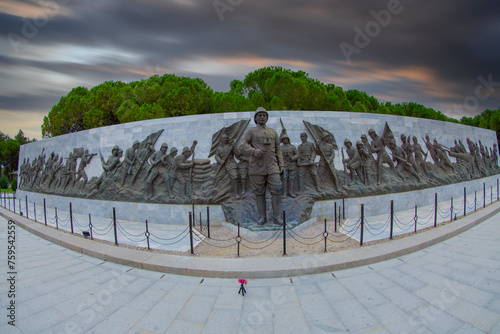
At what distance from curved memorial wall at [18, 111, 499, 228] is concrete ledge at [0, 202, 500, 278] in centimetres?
245

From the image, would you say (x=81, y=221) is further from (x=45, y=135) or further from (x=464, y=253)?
(x=45, y=135)

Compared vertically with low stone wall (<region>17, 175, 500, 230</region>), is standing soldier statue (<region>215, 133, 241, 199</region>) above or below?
above

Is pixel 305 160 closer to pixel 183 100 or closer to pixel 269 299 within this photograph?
Answer: pixel 269 299

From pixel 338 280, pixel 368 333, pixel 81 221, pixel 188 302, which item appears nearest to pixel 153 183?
pixel 81 221

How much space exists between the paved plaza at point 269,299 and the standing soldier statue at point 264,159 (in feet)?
7.87

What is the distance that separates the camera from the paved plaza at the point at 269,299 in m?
3.54

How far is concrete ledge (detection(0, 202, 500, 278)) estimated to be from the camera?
5.16 meters

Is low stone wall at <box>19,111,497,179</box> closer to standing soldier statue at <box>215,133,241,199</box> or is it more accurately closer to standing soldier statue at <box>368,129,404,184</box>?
standing soldier statue at <box>368,129,404,184</box>

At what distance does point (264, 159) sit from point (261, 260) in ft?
9.98

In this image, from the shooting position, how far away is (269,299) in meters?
4.27

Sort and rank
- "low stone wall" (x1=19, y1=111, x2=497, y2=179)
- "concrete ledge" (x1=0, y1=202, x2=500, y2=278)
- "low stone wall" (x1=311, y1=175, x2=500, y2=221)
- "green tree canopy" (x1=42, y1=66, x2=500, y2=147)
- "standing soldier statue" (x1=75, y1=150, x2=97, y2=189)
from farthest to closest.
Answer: "green tree canopy" (x1=42, y1=66, x2=500, y2=147)
"standing soldier statue" (x1=75, y1=150, x2=97, y2=189)
"low stone wall" (x1=19, y1=111, x2=497, y2=179)
"low stone wall" (x1=311, y1=175, x2=500, y2=221)
"concrete ledge" (x1=0, y1=202, x2=500, y2=278)

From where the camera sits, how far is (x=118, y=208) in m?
10.7

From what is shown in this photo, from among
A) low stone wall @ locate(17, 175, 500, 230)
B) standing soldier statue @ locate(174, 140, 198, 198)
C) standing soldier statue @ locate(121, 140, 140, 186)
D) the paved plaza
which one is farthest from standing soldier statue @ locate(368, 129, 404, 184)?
standing soldier statue @ locate(121, 140, 140, 186)
